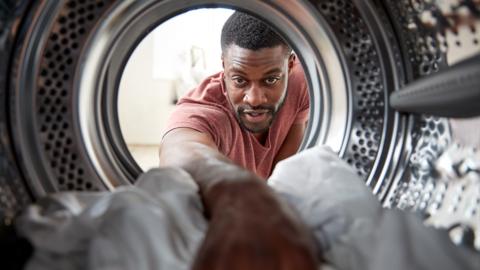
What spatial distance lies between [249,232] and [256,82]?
40.6 inches

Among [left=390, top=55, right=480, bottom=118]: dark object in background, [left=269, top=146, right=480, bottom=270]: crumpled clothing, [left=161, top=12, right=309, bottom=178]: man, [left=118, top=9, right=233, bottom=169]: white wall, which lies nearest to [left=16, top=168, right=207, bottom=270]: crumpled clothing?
[left=269, top=146, right=480, bottom=270]: crumpled clothing

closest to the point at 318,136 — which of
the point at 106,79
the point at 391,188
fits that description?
the point at 391,188

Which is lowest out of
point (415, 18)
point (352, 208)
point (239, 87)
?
point (352, 208)

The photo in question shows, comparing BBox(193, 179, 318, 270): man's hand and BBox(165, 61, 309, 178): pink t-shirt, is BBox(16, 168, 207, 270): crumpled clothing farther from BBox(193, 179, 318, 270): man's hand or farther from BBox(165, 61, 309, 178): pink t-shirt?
BBox(165, 61, 309, 178): pink t-shirt

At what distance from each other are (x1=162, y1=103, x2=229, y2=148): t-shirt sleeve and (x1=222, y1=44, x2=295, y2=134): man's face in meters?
0.06

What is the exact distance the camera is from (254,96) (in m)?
1.43

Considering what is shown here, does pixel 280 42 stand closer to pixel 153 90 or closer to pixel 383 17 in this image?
pixel 383 17

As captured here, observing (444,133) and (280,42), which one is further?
(280,42)

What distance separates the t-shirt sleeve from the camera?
129 cm

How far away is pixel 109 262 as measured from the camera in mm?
471

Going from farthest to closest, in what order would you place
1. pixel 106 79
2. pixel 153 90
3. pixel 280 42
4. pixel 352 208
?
1. pixel 153 90
2. pixel 280 42
3. pixel 106 79
4. pixel 352 208

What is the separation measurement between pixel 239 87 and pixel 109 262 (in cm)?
100

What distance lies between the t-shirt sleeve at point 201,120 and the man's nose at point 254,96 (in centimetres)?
8

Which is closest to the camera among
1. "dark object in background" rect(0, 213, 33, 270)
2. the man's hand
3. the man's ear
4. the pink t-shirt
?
the man's hand
